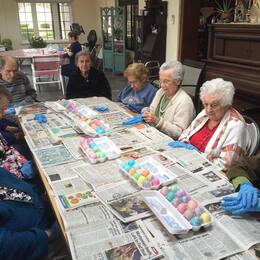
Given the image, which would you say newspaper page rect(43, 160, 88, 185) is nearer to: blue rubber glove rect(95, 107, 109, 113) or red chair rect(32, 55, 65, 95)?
blue rubber glove rect(95, 107, 109, 113)

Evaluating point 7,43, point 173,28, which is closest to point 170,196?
point 173,28

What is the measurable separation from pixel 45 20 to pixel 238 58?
743 cm

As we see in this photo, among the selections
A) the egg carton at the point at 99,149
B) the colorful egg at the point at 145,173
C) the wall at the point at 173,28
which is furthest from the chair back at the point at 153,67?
the colorful egg at the point at 145,173

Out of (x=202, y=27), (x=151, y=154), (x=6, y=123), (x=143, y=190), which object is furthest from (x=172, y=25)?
(x=143, y=190)

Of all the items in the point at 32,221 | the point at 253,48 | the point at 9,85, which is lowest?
the point at 32,221

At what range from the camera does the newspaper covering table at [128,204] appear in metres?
0.94

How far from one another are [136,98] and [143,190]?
160cm

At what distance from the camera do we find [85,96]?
330 centimetres

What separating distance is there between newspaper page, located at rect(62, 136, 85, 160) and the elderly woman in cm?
55

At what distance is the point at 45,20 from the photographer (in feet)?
30.1

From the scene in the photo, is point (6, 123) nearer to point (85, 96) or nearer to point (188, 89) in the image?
point (85, 96)

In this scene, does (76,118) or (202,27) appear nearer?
(76,118)

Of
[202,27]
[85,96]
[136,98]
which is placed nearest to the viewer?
[136,98]

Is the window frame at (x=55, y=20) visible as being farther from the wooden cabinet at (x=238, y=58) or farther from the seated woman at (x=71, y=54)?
the wooden cabinet at (x=238, y=58)
